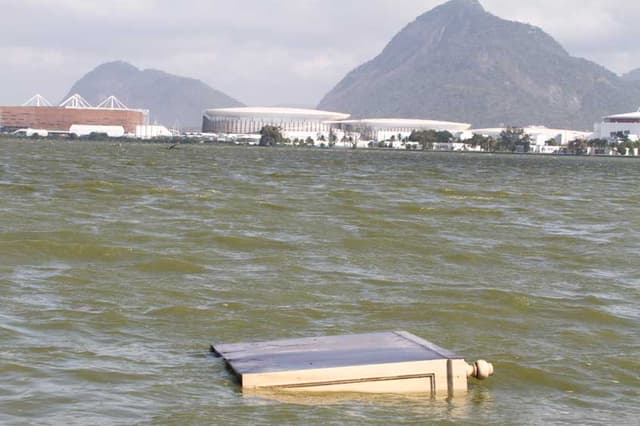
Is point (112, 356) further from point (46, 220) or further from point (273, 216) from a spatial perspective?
point (273, 216)

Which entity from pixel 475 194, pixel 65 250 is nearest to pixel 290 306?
pixel 65 250

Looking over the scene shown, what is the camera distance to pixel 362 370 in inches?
313

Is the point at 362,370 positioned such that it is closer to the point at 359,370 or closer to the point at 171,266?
the point at 359,370

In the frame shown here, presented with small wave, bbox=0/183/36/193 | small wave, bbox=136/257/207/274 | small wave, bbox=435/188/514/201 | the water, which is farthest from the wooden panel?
small wave, bbox=435/188/514/201

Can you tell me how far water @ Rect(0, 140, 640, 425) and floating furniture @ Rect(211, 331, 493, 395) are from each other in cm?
14

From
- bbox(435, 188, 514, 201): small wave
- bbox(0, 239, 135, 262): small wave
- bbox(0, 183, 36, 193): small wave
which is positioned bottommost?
bbox(435, 188, 514, 201): small wave

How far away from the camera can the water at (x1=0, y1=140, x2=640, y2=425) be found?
25.4 ft

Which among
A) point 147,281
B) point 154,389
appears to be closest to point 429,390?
point 154,389

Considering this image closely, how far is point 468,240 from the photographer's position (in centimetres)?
1942

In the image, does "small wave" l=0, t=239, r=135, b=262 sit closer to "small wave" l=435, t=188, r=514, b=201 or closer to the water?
the water

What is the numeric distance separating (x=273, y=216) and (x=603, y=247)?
24.1 feet

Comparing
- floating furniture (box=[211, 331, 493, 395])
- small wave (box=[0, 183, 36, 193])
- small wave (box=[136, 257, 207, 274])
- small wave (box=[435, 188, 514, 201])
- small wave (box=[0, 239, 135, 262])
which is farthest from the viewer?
small wave (box=[435, 188, 514, 201])

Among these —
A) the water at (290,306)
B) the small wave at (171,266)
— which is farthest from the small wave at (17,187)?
the small wave at (171,266)

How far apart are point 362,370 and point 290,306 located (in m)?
3.81
